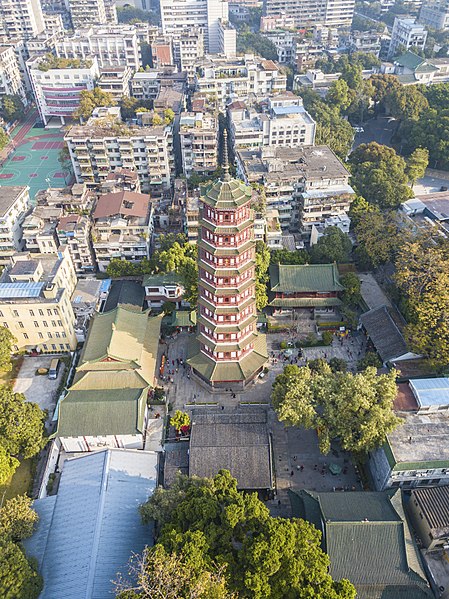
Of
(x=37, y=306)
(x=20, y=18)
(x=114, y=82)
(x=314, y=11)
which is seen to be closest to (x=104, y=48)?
(x=114, y=82)

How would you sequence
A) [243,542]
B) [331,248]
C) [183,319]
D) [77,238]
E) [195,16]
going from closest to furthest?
[243,542], [183,319], [331,248], [77,238], [195,16]

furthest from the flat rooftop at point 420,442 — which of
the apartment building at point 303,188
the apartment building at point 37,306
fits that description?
the apartment building at point 37,306

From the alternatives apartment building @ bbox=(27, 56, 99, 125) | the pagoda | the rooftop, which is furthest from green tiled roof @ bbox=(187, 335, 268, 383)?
apartment building @ bbox=(27, 56, 99, 125)

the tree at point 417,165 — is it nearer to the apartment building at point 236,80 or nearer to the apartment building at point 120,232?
the apartment building at point 236,80

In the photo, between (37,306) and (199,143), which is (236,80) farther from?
(37,306)

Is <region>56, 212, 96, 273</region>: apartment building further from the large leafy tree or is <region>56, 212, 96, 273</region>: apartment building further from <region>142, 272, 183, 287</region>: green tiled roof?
the large leafy tree
